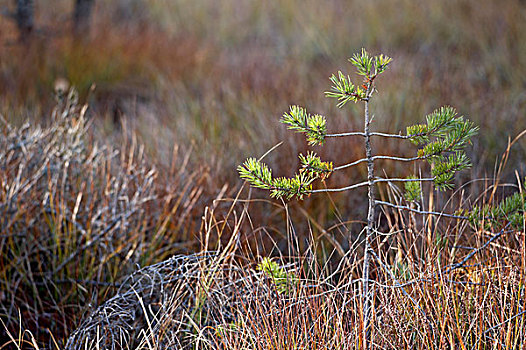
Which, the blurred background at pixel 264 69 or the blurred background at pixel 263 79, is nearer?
the blurred background at pixel 263 79

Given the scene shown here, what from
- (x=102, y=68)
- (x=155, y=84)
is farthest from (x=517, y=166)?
(x=102, y=68)

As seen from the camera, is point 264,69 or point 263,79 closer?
point 263,79

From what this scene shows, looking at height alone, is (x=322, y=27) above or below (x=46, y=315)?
above

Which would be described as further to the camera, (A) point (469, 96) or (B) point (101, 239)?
(A) point (469, 96)

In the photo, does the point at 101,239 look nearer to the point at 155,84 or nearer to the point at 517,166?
the point at 517,166

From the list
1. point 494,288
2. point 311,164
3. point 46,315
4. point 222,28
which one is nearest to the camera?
point 311,164

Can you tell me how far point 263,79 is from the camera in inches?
179

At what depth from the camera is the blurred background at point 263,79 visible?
2.71m

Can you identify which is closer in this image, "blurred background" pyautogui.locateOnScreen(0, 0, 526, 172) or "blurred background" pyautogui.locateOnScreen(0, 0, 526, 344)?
"blurred background" pyautogui.locateOnScreen(0, 0, 526, 344)

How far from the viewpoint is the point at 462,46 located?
5086mm

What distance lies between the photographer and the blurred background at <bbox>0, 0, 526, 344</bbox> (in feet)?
8.88

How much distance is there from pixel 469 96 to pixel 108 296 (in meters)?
2.53

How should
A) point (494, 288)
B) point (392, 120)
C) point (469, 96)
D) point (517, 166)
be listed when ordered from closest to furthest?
point (494, 288) < point (517, 166) < point (392, 120) < point (469, 96)

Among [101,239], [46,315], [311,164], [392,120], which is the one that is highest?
[311,164]
